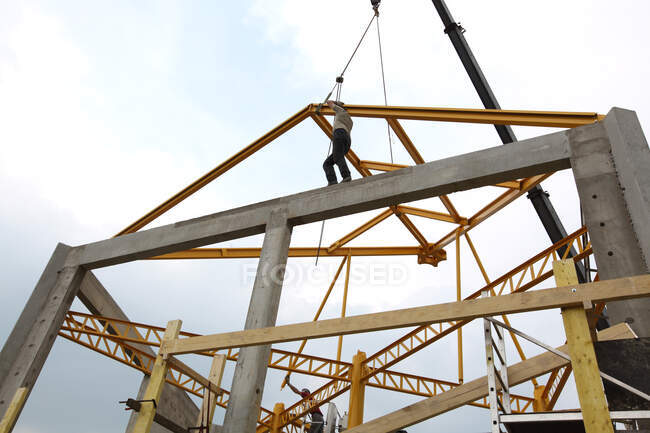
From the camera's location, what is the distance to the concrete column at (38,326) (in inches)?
406

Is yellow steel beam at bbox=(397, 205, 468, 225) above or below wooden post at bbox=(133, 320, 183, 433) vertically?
Answer: above

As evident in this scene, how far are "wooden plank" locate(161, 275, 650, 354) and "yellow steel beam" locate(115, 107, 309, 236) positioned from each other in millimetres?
7395

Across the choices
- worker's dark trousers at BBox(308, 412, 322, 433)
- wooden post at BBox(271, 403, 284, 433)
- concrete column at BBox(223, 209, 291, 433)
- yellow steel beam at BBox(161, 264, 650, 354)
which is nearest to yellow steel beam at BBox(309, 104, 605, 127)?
concrete column at BBox(223, 209, 291, 433)

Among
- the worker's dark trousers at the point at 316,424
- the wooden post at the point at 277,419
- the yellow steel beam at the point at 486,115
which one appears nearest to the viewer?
the yellow steel beam at the point at 486,115

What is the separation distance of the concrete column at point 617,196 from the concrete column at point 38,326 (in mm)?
10315

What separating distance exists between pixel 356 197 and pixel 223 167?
4.26 metres

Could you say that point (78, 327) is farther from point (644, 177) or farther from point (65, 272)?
point (644, 177)

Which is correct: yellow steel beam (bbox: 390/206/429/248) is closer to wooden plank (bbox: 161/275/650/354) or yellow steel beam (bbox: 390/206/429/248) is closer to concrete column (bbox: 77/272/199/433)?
Answer: concrete column (bbox: 77/272/199/433)

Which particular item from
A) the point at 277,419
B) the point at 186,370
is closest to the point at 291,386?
the point at 277,419

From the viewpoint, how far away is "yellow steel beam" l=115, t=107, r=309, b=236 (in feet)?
40.1

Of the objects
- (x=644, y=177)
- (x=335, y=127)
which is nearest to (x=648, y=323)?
(x=644, y=177)

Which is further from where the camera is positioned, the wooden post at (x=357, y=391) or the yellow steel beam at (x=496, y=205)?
the wooden post at (x=357, y=391)

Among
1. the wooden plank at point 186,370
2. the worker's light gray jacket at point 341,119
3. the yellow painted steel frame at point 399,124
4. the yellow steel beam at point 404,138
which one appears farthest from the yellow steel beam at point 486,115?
the wooden plank at point 186,370

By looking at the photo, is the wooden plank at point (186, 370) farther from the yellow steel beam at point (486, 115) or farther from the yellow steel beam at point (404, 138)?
the yellow steel beam at point (404, 138)
